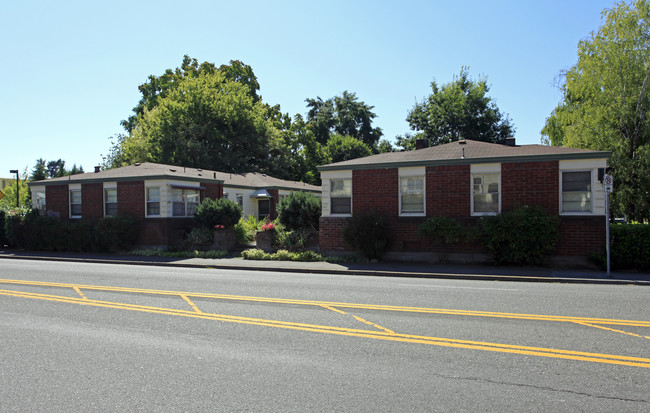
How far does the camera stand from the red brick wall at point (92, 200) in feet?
77.6

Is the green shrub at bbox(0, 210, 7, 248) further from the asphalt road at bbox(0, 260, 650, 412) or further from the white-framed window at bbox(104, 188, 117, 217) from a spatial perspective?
the asphalt road at bbox(0, 260, 650, 412)

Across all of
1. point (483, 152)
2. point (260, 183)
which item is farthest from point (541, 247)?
point (260, 183)

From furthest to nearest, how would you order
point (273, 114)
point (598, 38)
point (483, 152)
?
1. point (273, 114)
2. point (598, 38)
3. point (483, 152)

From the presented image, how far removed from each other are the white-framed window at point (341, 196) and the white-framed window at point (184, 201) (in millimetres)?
8391

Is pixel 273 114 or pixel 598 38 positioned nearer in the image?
pixel 598 38

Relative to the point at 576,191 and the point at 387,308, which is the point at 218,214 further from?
the point at 387,308

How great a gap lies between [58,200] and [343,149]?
113 feet

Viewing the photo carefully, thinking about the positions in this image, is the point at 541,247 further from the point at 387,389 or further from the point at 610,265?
the point at 387,389

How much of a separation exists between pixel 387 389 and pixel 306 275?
10.3 meters

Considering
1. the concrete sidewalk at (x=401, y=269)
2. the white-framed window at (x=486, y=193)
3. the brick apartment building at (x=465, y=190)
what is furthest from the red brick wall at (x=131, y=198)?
the white-framed window at (x=486, y=193)

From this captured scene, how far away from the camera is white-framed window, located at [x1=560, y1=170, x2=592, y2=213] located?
1563 centimetres

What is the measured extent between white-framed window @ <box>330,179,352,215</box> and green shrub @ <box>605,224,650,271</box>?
8.86 m

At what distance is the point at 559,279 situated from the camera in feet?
42.8

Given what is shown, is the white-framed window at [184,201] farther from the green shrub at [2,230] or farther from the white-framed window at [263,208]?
the green shrub at [2,230]
